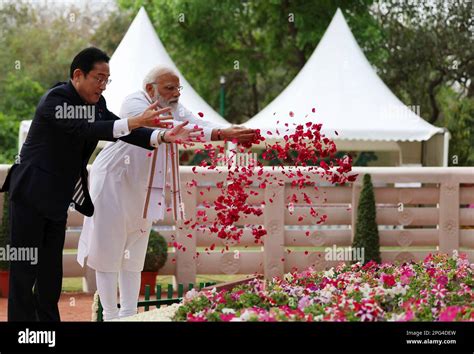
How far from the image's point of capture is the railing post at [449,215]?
10977mm

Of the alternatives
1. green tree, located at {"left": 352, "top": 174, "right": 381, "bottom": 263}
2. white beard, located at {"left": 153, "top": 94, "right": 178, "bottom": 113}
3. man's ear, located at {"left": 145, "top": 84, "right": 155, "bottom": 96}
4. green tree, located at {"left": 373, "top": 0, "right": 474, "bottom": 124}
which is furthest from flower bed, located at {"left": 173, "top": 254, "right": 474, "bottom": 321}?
green tree, located at {"left": 373, "top": 0, "right": 474, "bottom": 124}

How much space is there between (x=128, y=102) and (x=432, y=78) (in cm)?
2454

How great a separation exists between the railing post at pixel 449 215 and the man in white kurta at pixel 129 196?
5190mm

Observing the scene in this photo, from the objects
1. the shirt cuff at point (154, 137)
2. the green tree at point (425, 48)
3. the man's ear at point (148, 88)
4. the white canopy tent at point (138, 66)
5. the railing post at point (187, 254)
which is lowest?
the railing post at point (187, 254)

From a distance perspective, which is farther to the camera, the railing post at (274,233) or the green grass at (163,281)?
the green grass at (163,281)

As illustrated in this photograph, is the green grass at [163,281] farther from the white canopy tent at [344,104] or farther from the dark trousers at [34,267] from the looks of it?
the dark trousers at [34,267]

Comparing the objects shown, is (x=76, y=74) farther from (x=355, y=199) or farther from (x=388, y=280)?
(x=355, y=199)

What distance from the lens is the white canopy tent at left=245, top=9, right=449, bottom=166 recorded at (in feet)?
53.5

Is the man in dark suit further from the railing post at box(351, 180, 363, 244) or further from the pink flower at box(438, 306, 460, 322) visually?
the railing post at box(351, 180, 363, 244)

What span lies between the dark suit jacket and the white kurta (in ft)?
3.13

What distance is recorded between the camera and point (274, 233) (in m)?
10.7

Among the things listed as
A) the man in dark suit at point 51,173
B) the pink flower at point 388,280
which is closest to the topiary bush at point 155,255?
the pink flower at point 388,280

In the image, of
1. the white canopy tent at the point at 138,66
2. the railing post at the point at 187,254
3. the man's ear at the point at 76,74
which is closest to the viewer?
the man's ear at the point at 76,74
